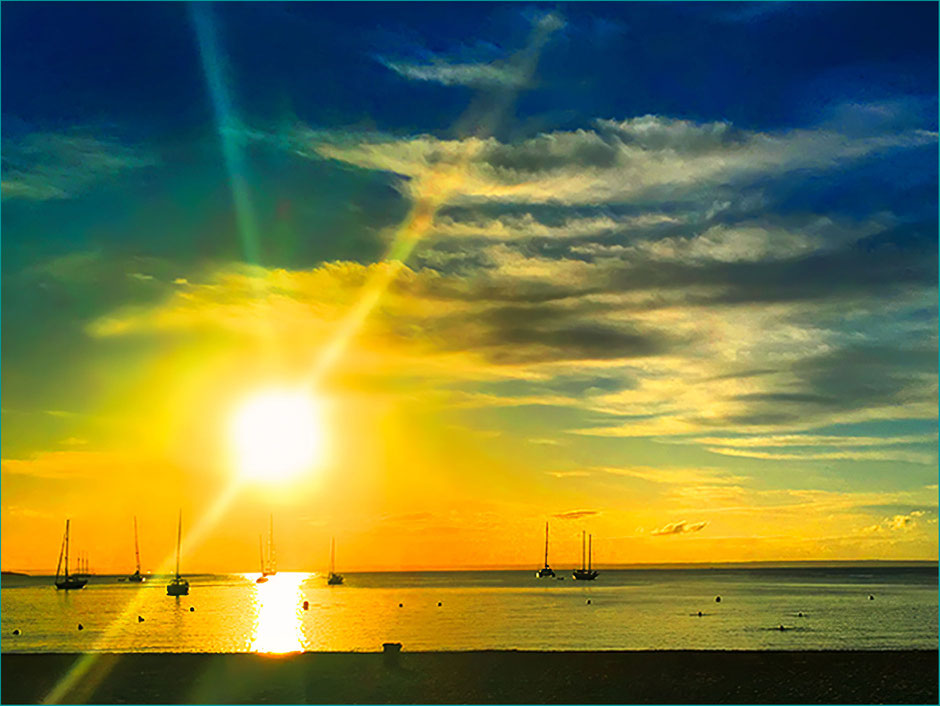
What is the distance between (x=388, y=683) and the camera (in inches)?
1428

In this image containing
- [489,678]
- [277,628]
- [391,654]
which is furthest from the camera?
[277,628]

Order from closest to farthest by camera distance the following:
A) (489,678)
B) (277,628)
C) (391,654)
→ (489,678), (391,654), (277,628)

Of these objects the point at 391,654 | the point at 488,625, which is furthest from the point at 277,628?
the point at 391,654

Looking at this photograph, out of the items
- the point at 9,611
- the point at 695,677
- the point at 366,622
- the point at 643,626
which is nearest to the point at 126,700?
the point at 695,677

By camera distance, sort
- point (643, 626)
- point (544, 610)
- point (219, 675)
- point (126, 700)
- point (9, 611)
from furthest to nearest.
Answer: point (9, 611) → point (544, 610) → point (643, 626) → point (219, 675) → point (126, 700)

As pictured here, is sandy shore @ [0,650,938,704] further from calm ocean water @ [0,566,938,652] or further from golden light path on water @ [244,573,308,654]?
calm ocean water @ [0,566,938,652]

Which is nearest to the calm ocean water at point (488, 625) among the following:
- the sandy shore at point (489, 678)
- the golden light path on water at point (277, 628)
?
the golden light path on water at point (277, 628)

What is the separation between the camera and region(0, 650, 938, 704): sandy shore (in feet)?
115

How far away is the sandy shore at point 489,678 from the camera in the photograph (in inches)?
1385

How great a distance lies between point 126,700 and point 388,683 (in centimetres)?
879

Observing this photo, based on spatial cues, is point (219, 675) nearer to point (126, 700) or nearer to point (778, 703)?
point (126, 700)

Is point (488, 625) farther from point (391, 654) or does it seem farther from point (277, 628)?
point (391, 654)

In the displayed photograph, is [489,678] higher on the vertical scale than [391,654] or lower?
lower

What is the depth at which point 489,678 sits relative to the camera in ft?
122
